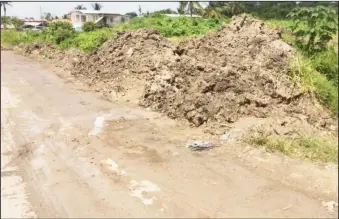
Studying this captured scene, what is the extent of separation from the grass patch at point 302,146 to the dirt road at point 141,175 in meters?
0.20

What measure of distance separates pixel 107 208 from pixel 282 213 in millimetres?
2072

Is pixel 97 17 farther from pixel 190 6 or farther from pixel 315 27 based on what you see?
pixel 315 27

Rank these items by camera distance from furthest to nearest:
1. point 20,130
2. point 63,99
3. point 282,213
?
point 63,99, point 20,130, point 282,213

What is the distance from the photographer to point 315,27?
8.66 metres

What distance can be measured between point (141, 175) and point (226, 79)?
123 inches

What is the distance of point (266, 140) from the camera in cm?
584

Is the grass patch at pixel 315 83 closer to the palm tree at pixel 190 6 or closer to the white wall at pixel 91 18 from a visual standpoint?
the palm tree at pixel 190 6

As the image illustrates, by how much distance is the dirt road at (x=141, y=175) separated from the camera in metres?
4.35

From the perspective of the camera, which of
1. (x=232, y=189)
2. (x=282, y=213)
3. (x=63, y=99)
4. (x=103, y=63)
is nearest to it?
(x=282, y=213)

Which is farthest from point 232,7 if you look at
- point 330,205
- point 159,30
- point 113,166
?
point 330,205

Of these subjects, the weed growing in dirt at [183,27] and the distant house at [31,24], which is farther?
the distant house at [31,24]

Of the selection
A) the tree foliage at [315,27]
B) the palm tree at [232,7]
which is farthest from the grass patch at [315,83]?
the palm tree at [232,7]

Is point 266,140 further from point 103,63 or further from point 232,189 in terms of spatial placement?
point 103,63

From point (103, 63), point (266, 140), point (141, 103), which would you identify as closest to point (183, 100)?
point (141, 103)
